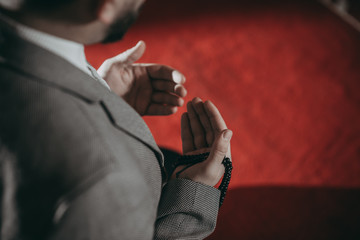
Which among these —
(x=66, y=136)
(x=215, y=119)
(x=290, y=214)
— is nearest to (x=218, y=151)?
(x=215, y=119)

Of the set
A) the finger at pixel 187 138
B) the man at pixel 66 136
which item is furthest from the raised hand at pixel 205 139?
the man at pixel 66 136

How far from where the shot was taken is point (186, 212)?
59 cm

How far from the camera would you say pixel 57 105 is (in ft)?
1.23

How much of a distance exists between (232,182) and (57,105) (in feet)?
3.29

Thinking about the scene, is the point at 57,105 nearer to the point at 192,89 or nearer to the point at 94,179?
the point at 94,179

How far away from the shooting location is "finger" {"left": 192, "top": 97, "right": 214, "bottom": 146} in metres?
0.73

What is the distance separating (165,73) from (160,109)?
0.11 metres

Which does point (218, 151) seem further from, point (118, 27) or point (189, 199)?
point (118, 27)

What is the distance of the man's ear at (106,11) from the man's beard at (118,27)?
0.03 m

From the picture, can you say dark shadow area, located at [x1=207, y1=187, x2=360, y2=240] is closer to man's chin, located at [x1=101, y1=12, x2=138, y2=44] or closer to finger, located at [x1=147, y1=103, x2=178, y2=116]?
finger, located at [x1=147, y1=103, x2=178, y2=116]

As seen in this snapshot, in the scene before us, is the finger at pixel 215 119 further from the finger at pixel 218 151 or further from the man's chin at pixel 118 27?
the man's chin at pixel 118 27

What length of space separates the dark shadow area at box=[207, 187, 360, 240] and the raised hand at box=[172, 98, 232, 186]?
0.54m

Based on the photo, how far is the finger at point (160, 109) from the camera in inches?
31.8

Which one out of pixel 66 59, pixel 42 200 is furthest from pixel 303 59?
pixel 42 200
